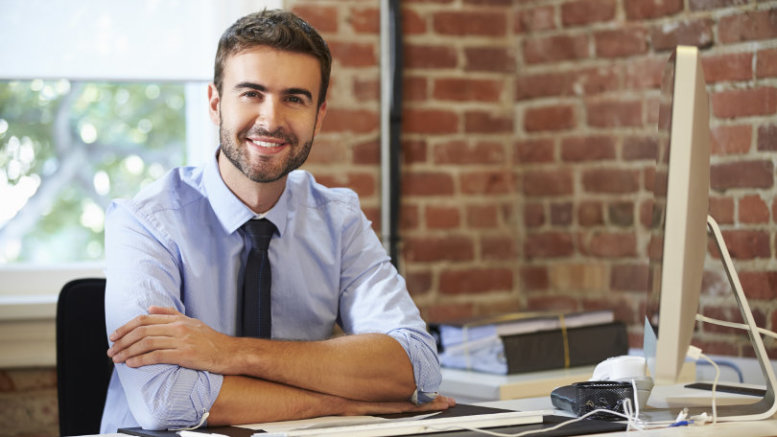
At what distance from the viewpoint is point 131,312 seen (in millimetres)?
1621

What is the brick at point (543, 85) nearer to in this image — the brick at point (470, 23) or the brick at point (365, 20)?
the brick at point (470, 23)

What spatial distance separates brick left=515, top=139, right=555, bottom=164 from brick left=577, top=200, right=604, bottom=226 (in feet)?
0.56

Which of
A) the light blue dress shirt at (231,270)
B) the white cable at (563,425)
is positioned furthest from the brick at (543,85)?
the white cable at (563,425)

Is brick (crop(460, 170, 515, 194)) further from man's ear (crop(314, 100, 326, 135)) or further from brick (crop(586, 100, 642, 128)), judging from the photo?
man's ear (crop(314, 100, 326, 135))

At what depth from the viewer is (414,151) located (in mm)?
2752

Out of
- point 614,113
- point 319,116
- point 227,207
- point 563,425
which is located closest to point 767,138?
point 614,113

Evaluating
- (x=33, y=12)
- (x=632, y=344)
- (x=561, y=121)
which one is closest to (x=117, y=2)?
(x=33, y=12)

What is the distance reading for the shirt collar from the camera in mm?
1822

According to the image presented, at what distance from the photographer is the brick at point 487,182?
282 centimetres

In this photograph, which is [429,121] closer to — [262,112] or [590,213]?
[590,213]

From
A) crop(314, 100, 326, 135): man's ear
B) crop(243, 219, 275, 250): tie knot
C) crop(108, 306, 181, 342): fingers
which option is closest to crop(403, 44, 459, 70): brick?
crop(314, 100, 326, 135): man's ear

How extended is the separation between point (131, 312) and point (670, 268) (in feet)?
2.92

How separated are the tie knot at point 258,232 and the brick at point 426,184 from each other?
3.08 ft

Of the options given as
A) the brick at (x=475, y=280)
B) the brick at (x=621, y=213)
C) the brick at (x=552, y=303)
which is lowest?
the brick at (x=552, y=303)
